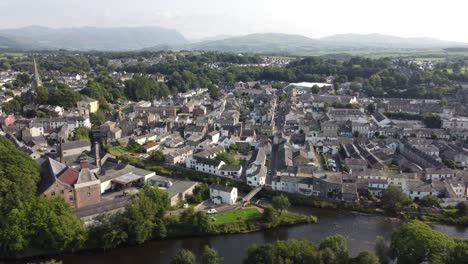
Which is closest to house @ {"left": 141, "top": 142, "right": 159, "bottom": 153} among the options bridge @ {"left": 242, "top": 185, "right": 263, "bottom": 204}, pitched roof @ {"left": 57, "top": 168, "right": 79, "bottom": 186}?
pitched roof @ {"left": 57, "top": 168, "right": 79, "bottom": 186}

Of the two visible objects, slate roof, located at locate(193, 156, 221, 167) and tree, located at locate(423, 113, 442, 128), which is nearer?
slate roof, located at locate(193, 156, 221, 167)

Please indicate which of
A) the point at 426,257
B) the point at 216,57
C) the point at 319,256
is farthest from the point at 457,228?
the point at 216,57

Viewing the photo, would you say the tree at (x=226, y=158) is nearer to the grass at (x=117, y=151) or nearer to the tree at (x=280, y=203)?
the tree at (x=280, y=203)

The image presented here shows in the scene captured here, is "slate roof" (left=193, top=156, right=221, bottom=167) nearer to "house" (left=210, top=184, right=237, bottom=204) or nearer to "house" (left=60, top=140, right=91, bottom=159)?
"house" (left=210, top=184, right=237, bottom=204)

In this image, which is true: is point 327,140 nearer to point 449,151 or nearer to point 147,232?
point 449,151

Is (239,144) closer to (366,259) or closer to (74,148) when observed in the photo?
(74,148)

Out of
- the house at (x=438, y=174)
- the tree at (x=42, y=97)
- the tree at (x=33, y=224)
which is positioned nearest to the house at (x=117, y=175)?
the tree at (x=33, y=224)
